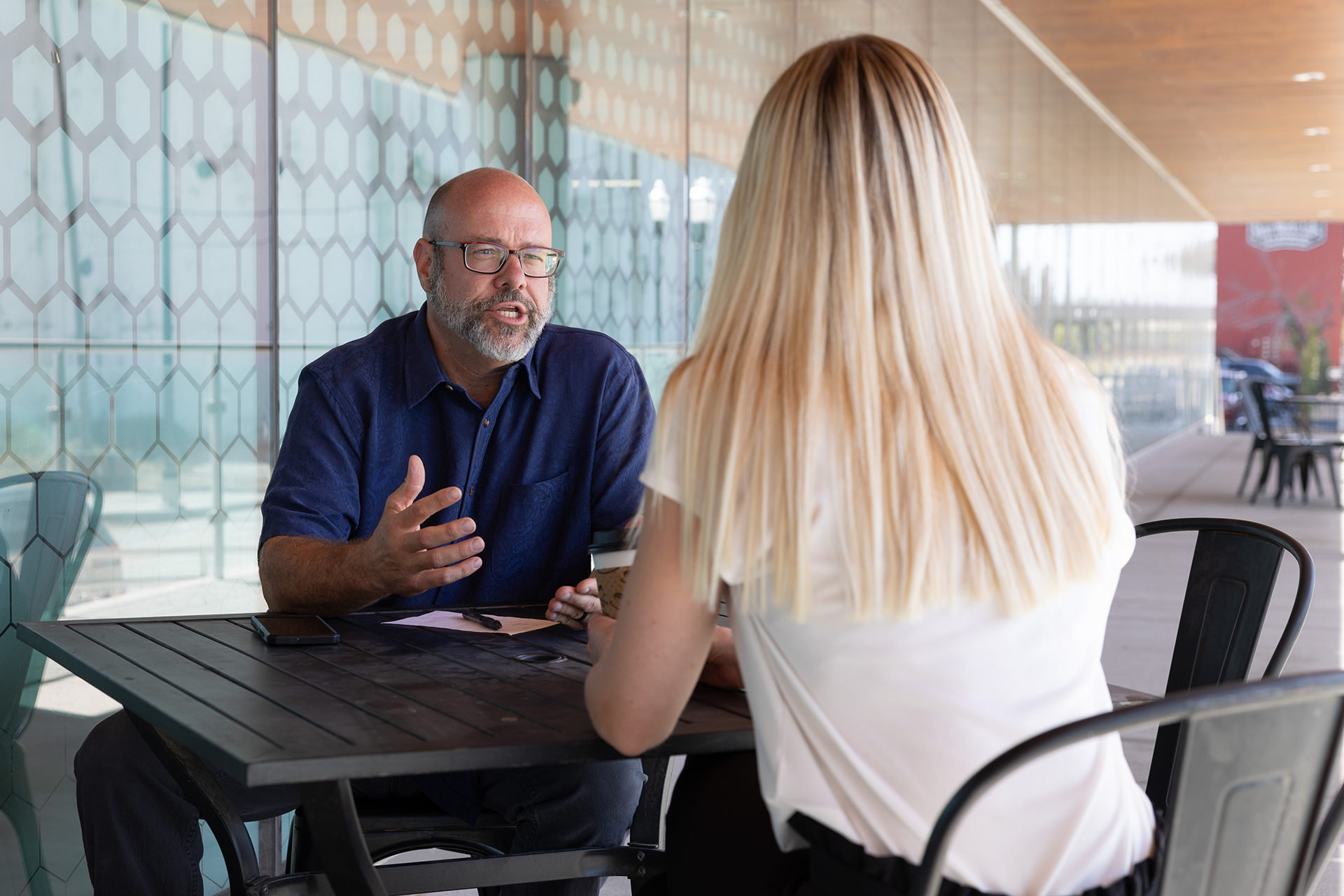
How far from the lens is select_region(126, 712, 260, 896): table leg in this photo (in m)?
1.71

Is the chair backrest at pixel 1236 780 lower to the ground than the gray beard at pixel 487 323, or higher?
lower

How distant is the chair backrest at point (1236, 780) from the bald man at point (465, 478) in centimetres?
87

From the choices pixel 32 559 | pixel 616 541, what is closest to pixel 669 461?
pixel 616 541

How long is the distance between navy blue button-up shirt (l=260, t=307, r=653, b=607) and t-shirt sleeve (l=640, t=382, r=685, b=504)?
0.95 meters

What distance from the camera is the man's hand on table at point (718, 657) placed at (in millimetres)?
1413

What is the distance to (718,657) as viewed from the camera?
4.65 ft

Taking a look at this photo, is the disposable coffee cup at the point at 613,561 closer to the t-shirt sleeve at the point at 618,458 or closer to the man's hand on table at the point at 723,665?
the man's hand on table at the point at 723,665

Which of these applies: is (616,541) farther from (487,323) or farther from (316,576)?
(487,323)

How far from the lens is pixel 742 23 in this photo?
4863 mm

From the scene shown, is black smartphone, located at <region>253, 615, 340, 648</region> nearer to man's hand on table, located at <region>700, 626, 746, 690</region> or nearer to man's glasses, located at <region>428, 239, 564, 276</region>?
man's hand on table, located at <region>700, 626, 746, 690</region>

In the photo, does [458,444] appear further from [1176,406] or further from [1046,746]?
[1176,406]

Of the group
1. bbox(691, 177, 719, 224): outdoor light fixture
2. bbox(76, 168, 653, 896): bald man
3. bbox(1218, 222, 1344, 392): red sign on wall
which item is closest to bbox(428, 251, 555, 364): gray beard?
bbox(76, 168, 653, 896): bald man

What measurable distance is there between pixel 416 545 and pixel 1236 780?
3.26 ft

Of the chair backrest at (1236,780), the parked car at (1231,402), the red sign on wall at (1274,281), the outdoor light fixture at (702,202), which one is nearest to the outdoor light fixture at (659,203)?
the outdoor light fixture at (702,202)
